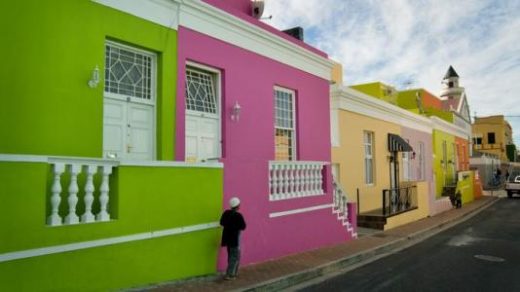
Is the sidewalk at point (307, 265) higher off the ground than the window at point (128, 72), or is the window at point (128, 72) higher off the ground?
the window at point (128, 72)

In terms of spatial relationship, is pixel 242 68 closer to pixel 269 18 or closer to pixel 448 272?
pixel 269 18

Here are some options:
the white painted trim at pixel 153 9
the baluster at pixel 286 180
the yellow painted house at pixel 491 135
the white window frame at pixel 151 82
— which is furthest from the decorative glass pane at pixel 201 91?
the yellow painted house at pixel 491 135

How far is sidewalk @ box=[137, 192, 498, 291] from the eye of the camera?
6715 mm

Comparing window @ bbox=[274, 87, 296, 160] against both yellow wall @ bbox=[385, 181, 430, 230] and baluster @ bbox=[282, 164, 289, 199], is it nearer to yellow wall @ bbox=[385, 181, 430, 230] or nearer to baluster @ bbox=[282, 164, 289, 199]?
baluster @ bbox=[282, 164, 289, 199]

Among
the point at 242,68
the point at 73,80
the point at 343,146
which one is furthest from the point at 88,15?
the point at 343,146

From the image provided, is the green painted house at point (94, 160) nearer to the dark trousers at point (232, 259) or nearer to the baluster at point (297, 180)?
the dark trousers at point (232, 259)

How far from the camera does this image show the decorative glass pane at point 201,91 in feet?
27.5

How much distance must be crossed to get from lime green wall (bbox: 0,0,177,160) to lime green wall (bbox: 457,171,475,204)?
77.1 ft

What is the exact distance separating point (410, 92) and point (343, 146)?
19553 mm

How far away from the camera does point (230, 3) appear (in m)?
10.3

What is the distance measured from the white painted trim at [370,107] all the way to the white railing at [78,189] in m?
9.96

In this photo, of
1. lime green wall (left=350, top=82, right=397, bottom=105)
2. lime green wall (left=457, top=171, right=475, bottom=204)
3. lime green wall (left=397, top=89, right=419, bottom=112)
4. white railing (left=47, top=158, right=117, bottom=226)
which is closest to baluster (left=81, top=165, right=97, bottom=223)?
white railing (left=47, top=158, right=117, bottom=226)

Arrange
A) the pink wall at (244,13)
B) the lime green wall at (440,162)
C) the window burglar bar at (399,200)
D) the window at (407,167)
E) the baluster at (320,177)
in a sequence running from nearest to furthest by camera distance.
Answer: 1. the pink wall at (244,13)
2. the baluster at (320,177)
3. the window burglar bar at (399,200)
4. the window at (407,167)
5. the lime green wall at (440,162)

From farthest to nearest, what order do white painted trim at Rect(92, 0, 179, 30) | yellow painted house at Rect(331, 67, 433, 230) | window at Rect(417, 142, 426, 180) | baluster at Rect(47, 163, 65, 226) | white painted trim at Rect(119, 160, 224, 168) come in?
window at Rect(417, 142, 426, 180) → yellow painted house at Rect(331, 67, 433, 230) → white painted trim at Rect(92, 0, 179, 30) → white painted trim at Rect(119, 160, 224, 168) → baluster at Rect(47, 163, 65, 226)
